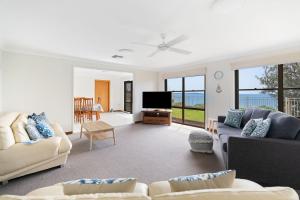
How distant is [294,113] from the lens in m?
3.86

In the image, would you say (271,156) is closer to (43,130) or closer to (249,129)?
(249,129)

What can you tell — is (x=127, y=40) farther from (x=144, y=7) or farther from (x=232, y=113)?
(x=232, y=113)

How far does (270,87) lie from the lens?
4152 mm

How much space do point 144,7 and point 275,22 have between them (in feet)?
6.69

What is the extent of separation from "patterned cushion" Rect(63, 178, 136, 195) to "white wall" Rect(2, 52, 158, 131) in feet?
13.8

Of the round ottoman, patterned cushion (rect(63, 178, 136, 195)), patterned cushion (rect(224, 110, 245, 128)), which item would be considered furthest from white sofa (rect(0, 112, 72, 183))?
patterned cushion (rect(224, 110, 245, 128))

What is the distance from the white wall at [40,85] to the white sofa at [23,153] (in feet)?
5.90

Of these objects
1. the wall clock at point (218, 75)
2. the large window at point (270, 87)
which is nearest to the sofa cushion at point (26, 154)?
the wall clock at point (218, 75)

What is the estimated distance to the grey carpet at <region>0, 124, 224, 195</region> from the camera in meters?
2.29

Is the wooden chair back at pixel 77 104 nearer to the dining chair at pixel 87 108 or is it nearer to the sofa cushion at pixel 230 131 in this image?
the dining chair at pixel 87 108

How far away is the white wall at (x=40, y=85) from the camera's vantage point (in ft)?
12.9

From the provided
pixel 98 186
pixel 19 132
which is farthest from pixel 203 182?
pixel 19 132

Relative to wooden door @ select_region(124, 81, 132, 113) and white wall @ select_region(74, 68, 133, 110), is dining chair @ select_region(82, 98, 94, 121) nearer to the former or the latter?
white wall @ select_region(74, 68, 133, 110)

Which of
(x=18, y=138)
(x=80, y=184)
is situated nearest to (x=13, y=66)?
(x=18, y=138)
